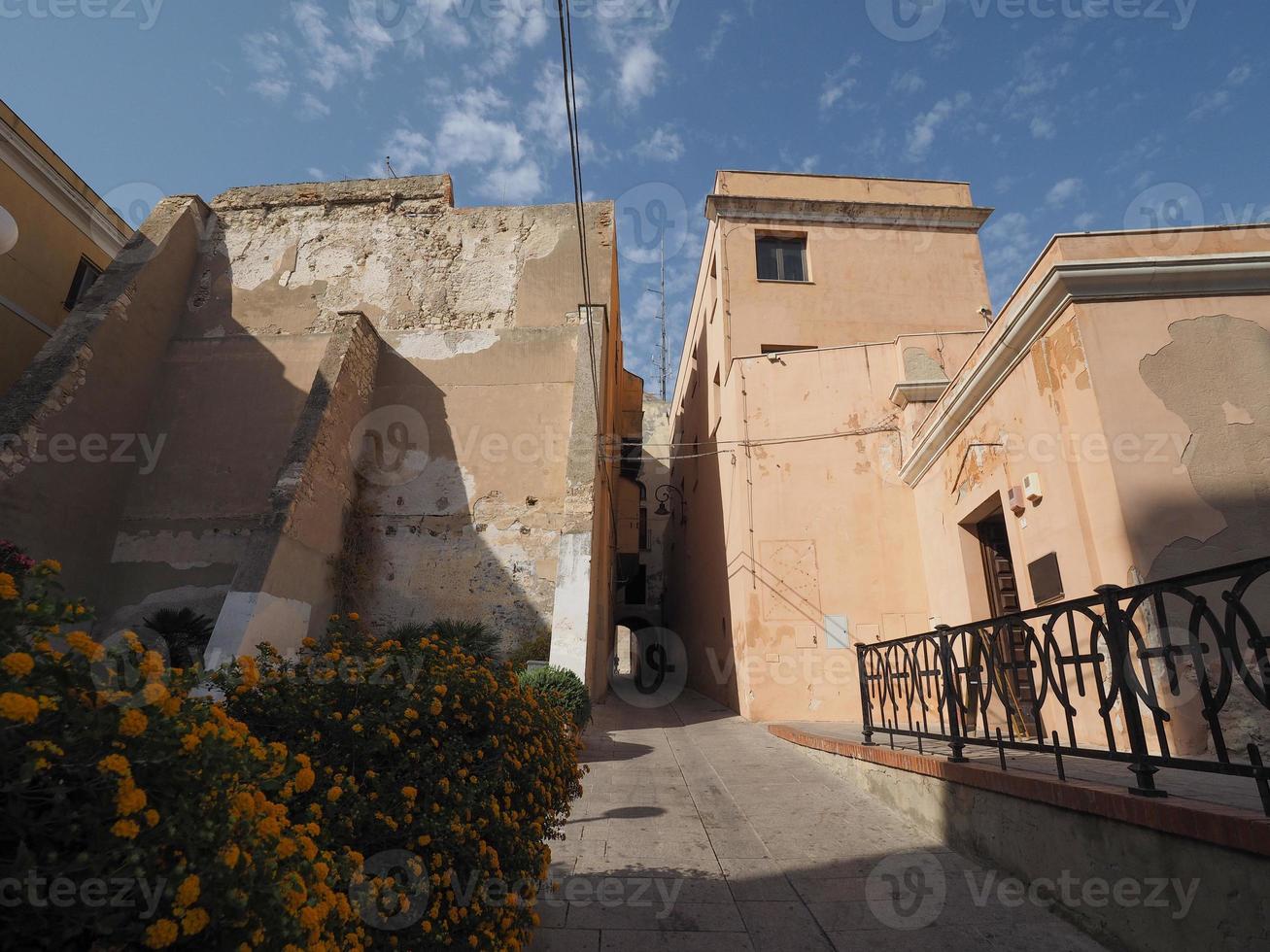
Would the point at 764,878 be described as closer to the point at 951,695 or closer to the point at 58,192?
the point at 951,695

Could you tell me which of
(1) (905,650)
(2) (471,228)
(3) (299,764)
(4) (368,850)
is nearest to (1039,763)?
(1) (905,650)

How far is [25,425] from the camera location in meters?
9.73

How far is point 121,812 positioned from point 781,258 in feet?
50.5

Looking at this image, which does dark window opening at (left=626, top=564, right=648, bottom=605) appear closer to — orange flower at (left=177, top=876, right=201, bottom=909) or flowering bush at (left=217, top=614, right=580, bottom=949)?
flowering bush at (left=217, top=614, right=580, bottom=949)

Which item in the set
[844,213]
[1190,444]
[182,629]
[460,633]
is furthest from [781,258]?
[182,629]

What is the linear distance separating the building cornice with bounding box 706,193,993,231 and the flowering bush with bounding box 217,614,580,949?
1374 cm

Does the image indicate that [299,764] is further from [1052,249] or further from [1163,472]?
[1052,249]

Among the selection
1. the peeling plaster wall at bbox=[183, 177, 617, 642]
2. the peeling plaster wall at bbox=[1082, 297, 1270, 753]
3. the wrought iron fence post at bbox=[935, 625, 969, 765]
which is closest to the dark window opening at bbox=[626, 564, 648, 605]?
the peeling plaster wall at bbox=[183, 177, 617, 642]

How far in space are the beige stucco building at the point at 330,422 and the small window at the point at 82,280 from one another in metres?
2.25

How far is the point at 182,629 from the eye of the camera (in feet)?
33.3

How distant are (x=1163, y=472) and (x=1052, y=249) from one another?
7.29 ft

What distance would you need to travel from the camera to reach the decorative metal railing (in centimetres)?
242

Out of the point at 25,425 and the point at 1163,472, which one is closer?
the point at 1163,472

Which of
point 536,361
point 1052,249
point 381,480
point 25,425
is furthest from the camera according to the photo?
point 536,361
